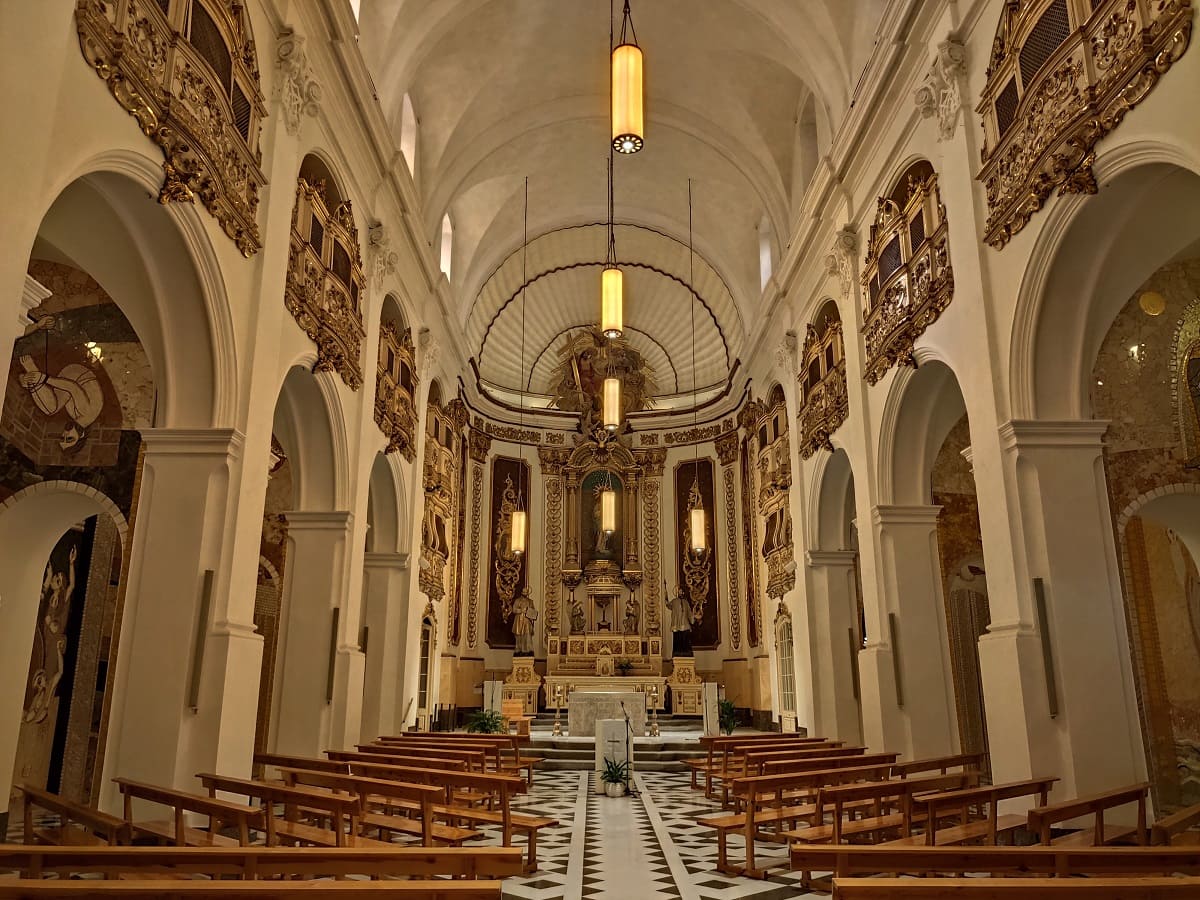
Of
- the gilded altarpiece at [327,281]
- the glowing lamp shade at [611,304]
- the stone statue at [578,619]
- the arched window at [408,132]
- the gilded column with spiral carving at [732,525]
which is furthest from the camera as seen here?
the stone statue at [578,619]

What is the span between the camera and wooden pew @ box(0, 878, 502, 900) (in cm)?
298

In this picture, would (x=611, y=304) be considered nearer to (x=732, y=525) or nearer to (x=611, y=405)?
(x=611, y=405)

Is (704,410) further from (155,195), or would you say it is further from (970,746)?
(155,195)

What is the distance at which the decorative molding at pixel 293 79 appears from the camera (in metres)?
8.69

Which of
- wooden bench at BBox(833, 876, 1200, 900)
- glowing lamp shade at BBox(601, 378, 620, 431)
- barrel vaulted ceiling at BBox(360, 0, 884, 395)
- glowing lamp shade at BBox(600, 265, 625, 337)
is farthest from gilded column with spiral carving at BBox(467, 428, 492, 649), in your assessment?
wooden bench at BBox(833, 876, 1200, 900)

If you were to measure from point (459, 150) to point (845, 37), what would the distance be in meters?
7.00

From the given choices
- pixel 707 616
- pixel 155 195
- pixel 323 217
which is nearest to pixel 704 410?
pixel 707 616

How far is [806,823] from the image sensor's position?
30.0ft

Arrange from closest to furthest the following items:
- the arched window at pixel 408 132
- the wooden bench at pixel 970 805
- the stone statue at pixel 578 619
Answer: the wooden bench at pixel 970 805 < the arched window at pixel 408 132 < the stone statue at pixel 578 619

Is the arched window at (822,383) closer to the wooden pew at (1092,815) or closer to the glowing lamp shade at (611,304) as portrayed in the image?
the glowing lamp shade at (611,304)

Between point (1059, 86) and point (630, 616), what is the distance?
56.3 feet

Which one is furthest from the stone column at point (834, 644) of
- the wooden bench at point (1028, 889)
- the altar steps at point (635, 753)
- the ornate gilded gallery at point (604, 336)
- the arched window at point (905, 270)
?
the wooden bench at point (1028, 889)

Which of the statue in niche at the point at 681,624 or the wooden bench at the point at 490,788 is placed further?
the statue in niche at the point at 681,624

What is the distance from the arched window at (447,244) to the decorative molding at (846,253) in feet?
29.2
